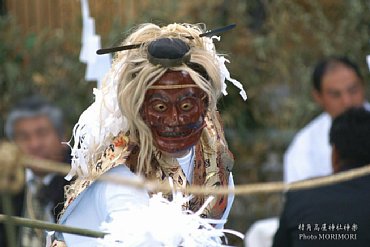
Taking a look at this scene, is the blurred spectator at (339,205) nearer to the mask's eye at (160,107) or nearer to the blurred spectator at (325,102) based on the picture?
the mask's eye at (160,107)

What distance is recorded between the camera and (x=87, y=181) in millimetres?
3074

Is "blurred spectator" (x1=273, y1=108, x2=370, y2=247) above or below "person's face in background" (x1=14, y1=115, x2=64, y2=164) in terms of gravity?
below

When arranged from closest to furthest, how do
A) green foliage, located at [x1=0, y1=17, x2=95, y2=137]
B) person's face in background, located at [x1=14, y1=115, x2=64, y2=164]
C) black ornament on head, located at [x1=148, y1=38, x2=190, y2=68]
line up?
black ornament on head, located at [x1=148, y1=38, x2=190, y2=68] < person's face in background, located at [x1=14, y1=115, x2=64, y2=164] < green foliage, located at [x1=0, y1=17, x2=95, y2=137]

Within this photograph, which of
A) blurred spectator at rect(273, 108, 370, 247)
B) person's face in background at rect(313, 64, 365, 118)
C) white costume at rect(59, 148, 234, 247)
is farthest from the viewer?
person's face in background at rect(313, 64, 365, 118)

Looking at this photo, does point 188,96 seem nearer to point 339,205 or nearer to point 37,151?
point 339,205

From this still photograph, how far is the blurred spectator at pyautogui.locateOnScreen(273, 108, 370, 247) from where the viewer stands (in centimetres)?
342

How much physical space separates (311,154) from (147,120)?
238cm

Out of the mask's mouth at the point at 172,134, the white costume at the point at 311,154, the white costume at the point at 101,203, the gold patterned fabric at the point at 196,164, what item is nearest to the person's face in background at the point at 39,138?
the white costume at the point at 311,154

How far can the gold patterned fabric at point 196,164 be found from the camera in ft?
9.95

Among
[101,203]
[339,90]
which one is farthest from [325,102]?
[101,203]

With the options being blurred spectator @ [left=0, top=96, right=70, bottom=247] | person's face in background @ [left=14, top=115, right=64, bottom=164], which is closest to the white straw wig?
blurred spectator @ [left=0, top=96, right=70, bottom=247]

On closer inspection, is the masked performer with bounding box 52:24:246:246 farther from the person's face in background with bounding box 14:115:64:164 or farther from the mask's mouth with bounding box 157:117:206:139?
the person's face in background with bounding box 14:115:64:164

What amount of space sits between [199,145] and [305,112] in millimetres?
3793

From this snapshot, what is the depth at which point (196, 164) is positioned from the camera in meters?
3.22
